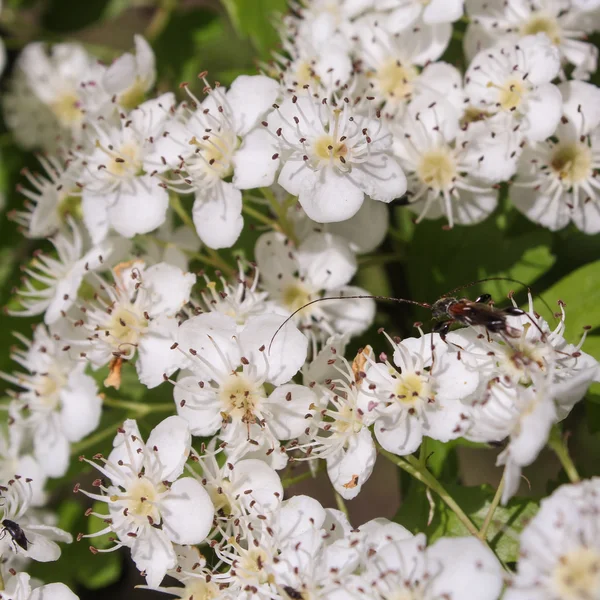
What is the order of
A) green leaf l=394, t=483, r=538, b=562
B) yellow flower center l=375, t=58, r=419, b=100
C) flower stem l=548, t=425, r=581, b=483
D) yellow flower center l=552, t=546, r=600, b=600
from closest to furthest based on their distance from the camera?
yellow flower center l=552, t=546, r=600, b=600 → flower stem l=548, t=425, r=581, b=483 → green leaf l=394, t=483, r=538, b=562 → yellow flower center l=375, t=58, r=419, b=100

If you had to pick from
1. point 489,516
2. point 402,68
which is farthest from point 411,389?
point 402,68

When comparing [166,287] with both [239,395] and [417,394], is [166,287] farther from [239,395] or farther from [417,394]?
[417,394]

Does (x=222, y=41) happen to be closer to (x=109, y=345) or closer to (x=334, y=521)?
(x=109, y=345)

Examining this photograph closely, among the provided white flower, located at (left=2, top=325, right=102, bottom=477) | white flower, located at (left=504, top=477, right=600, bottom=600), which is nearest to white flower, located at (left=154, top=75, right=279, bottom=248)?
white flower, located at (left=2, top=325, right=102, bottom=477)

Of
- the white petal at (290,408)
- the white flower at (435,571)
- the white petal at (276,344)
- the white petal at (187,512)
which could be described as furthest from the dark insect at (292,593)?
the white petal at (276,344)

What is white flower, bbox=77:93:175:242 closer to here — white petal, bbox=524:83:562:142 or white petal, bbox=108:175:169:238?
white petal, bbox=108:175:169:238

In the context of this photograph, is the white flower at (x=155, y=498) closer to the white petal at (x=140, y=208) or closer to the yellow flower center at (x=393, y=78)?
the white petal at (x=140, y=208)

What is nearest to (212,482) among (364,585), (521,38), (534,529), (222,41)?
(364,585)
